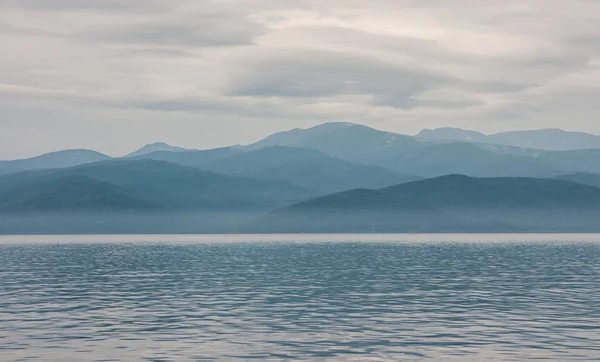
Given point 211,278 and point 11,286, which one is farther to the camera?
point 211,278

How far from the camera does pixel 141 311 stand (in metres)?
77.2

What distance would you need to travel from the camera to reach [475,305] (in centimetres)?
7956

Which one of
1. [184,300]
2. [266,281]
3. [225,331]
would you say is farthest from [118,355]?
[266,281]

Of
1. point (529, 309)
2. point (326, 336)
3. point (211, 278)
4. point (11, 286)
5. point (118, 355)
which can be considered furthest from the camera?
point (211, 278)

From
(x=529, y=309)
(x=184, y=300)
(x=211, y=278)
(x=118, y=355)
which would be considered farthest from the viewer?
(x=211, y=278)

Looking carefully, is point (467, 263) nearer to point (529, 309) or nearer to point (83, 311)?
point (529, 309)

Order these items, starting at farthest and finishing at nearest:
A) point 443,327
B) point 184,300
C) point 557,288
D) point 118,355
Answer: point 557,288 < point 184,300 < point 443,327 < point 118,355

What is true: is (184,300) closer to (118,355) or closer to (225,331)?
(225,331)

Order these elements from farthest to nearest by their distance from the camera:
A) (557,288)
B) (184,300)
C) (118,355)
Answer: (557,288) < (184,300) < (118,355)

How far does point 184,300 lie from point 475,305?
29.8 meters

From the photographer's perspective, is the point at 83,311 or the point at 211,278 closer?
the point at 83,311

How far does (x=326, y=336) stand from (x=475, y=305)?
25.0 meters

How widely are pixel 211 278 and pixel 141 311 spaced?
141ft

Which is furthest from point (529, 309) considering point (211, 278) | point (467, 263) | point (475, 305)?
point (467, 263)
